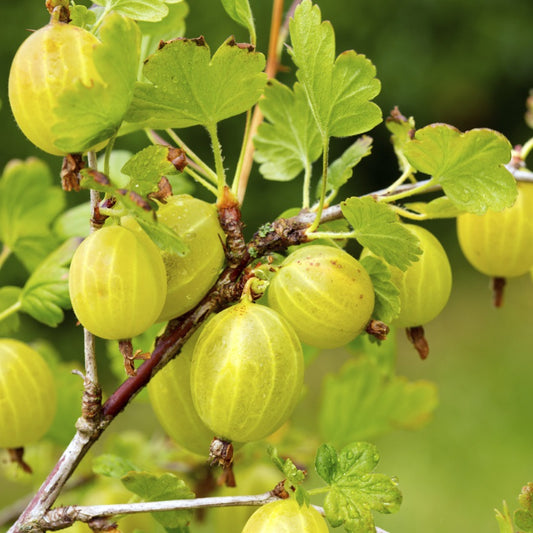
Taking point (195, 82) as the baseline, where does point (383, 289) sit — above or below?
below

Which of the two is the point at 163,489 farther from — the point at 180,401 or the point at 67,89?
the point at 67,89

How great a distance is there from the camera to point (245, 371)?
0.37 meters

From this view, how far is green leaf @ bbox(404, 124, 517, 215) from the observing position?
0.39 meters

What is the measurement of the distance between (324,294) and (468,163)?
0.11m

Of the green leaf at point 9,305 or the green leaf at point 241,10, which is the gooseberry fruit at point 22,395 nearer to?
the green leaf at point 9,305

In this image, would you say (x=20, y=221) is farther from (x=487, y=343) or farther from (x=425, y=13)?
(x=425, y=13)

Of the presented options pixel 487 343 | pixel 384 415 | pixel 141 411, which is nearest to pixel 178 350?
pixel 384 415

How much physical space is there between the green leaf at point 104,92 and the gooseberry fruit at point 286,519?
0.71 ft

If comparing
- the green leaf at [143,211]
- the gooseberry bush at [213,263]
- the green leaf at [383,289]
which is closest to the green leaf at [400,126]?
the gooseberry bush at [213,263]

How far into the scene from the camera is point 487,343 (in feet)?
9.61

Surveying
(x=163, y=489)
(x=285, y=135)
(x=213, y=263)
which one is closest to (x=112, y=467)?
(x=163, y=489)

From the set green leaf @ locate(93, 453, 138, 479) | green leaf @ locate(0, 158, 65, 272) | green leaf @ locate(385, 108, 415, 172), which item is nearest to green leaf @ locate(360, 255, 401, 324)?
green leaf @ locate(385, 108, 415, 172)

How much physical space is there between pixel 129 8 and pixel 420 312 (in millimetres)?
262

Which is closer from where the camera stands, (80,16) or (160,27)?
(80,16)
